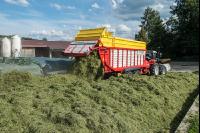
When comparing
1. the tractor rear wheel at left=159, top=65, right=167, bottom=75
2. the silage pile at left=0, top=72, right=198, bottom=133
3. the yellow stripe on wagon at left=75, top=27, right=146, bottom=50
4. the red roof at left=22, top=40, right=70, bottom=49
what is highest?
the red roof at left=22, top=40, right=70, bottom=49

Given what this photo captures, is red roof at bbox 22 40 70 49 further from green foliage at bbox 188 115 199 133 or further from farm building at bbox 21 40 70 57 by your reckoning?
green foliage at bbox 188 115 199 133

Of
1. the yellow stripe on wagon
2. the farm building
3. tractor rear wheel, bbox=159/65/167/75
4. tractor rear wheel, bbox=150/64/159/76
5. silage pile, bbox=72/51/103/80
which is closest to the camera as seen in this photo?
silage pile, bbox=72/51/103/80

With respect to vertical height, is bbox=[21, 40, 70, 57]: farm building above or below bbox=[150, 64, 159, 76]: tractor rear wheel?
above

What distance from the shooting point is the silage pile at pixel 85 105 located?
8625 mm

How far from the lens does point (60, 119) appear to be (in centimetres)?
880

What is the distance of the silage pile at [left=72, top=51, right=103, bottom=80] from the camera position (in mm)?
15516

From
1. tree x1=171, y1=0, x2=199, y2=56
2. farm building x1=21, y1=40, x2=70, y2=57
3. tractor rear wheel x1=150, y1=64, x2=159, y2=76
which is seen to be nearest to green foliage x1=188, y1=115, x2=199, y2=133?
tree x1=171, y1=0, x2=199, y2=56

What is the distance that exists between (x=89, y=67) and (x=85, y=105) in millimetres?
5743

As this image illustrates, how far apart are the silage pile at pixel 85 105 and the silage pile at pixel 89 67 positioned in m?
0.94

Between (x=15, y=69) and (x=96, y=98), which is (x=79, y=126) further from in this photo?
(x=15, y=69)

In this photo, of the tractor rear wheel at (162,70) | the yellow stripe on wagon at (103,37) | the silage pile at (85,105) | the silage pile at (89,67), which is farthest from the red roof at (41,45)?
the silage pile at (85,105)

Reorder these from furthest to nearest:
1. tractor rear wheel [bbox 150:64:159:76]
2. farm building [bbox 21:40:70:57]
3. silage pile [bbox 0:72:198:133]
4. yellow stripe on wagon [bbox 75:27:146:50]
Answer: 1. farm building [bbox 21:40:70:57]
2. tractor rear wheel [bbox 150:64:159:76]
3. yellow stripe on wagon [bbox 75:27:146:50]
4. silage pile [bbox 0:72:198:133]

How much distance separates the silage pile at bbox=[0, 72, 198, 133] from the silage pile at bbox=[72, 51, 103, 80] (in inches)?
36.8

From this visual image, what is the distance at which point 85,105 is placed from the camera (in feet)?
33.0
